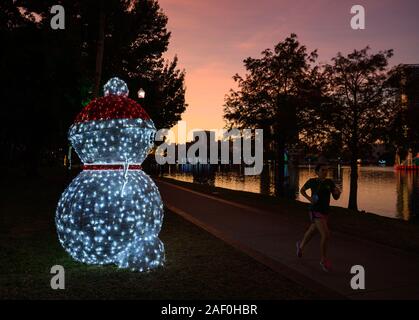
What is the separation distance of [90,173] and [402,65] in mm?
14524

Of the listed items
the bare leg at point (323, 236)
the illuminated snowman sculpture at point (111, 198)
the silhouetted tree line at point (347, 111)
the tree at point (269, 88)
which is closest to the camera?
A: the illuminated snowman sculpture at point (111, 198)

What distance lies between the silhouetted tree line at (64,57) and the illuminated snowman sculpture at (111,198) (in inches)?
319

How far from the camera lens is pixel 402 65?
685 inches

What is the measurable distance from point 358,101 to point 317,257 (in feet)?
39.1

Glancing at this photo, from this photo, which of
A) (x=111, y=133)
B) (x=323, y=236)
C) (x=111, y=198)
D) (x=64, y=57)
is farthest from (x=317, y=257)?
(x=64, y=57)

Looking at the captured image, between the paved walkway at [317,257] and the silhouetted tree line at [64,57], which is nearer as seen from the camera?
the paved walkway at [317,257]

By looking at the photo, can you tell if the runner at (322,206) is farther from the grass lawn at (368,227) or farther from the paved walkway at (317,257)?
the grass lawn at (368,227)

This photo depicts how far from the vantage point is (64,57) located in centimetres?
1952

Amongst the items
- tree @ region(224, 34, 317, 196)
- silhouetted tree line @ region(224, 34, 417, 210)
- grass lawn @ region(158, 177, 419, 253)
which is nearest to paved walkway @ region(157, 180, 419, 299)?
grass lawn @ region(158, 177, 419, 253)

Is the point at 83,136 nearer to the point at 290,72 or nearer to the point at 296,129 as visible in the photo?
the point at 296,129

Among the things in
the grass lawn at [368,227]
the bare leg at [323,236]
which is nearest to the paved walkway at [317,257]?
the bare leg at [323,236]

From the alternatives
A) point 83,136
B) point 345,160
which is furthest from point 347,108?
point 83,136

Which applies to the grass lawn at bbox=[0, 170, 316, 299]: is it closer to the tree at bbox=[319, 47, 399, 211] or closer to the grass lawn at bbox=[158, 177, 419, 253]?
the grass lawn at bbox=[158, 177, 419, 253]

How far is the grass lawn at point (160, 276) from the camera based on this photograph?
582 centimetres
